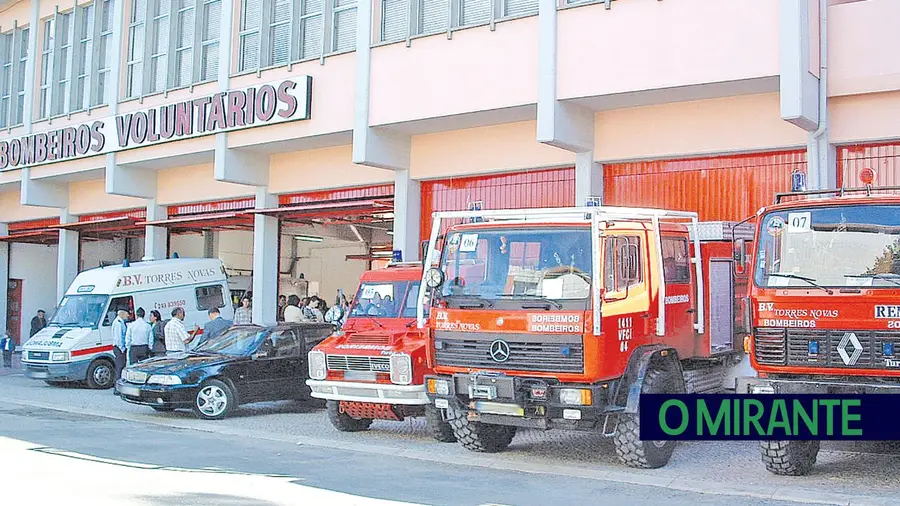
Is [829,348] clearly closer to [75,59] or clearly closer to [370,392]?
[370,392]

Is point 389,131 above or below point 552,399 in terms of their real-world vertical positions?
above

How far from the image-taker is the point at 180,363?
15.1 metres

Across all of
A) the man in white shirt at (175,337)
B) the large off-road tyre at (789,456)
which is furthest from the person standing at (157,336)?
the large off-road tyre at (789,456)

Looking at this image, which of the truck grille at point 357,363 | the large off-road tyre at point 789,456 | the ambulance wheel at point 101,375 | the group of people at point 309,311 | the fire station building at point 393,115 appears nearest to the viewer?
the large off-road tyre at point 789,456

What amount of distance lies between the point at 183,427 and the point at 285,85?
8348mm

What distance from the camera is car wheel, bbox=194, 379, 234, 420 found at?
14875 millimetres

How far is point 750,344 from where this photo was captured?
10016 millimetres

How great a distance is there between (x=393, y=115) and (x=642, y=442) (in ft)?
30.6

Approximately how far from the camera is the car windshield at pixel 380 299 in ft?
45.4

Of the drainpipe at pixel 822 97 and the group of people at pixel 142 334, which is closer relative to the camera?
the drainpipe at pixel 822 97

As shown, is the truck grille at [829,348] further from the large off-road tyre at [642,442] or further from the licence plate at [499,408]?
the licence plate at [499,408]

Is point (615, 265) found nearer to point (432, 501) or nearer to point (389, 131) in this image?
point (432, 501)

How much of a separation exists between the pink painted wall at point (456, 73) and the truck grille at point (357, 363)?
580 cm

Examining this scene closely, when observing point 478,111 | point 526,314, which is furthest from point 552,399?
point 478,111
